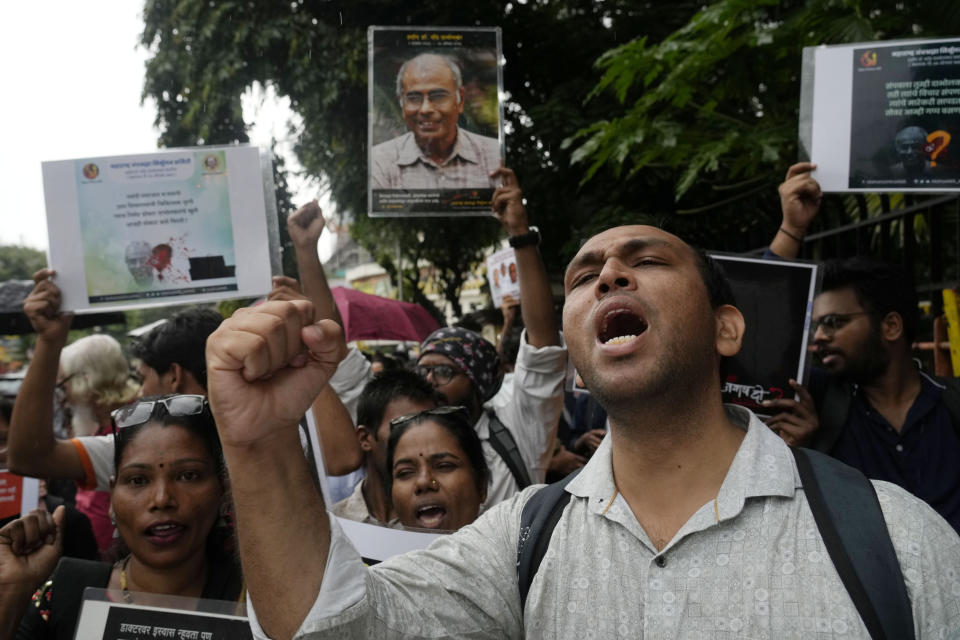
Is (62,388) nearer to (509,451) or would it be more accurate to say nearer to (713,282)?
(509,451)

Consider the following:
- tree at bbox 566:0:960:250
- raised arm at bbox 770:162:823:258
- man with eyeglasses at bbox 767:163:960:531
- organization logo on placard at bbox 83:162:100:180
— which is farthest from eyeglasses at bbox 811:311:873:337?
organization logo on placard at bbox 83:162:100:180

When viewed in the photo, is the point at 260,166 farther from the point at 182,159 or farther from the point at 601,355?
the point at 601,355

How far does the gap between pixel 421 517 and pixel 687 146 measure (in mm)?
2362

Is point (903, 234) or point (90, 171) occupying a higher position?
point (90, 171)

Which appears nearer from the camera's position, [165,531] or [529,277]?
[165,531]

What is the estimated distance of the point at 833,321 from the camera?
323 cm

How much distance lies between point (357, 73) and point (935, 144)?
25.6ft

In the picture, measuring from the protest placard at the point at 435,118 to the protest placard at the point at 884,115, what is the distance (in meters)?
1.28

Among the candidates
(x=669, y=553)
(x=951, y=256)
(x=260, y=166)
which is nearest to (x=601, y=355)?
(x=669, y=553)

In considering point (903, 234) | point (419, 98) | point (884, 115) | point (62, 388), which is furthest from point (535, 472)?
point (62, 388)

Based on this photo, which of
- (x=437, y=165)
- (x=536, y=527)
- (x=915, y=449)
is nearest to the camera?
(x=536, y=527)

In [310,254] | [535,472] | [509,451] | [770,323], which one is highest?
[310,254]

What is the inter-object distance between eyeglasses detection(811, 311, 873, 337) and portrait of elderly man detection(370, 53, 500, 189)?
144 cm

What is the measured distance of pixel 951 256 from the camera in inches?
245
